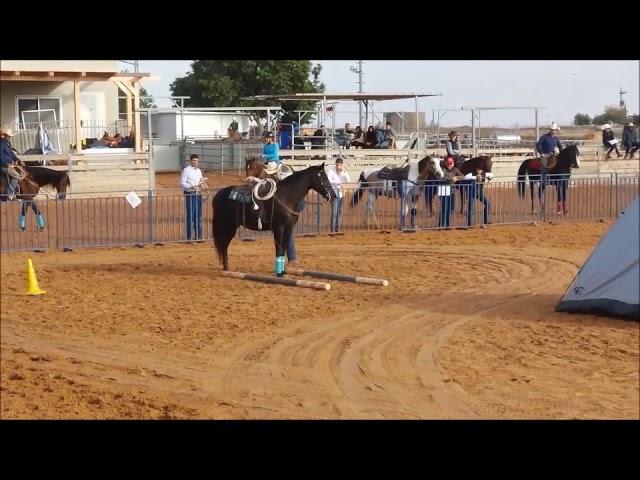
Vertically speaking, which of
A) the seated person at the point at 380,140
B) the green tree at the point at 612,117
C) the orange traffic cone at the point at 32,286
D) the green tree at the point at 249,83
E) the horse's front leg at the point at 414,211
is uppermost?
the green tree at the point at 249,83

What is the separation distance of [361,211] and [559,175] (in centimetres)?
468

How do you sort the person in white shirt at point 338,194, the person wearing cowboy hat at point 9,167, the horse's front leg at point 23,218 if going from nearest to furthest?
the horse's front leg at point 23,218
the person wearing cowboy hat at point 9,167
the person in white shirt at point 338,194

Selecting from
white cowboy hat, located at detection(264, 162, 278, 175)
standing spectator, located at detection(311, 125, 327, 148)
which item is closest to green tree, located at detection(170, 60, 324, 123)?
standing spectator, located at detection(311, 125, 327, 148)

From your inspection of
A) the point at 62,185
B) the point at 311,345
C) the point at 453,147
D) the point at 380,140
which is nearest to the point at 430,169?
the point at 453,147

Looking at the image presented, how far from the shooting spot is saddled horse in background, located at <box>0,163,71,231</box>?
16656 mm

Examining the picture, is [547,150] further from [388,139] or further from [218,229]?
[218,229]

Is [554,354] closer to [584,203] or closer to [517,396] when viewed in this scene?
[517,396]

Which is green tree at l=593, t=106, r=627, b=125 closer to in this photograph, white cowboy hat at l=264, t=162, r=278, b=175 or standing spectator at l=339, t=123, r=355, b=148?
standing spectator at l=339, t=123, r=355, b=148

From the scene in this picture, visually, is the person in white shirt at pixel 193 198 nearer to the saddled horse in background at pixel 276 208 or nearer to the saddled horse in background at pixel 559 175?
the saddled horse in background at pixel 276 208

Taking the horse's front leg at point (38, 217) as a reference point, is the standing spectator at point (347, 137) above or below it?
above

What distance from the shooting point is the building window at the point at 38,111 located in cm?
2605

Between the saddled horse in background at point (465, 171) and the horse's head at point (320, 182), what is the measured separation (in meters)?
6.09

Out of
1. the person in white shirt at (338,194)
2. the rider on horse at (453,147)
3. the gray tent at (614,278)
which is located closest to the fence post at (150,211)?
the person in white shirt at (338,194)

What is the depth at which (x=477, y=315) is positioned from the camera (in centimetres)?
1075
